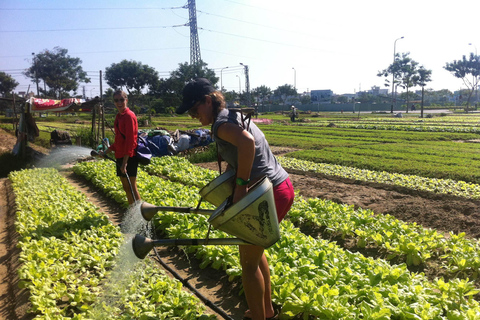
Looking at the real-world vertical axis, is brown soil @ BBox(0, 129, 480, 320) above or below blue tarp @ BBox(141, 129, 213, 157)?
below

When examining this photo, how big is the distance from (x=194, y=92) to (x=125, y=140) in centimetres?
302

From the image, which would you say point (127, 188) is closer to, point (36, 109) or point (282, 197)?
point (282, 197)

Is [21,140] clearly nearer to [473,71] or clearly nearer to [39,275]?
[39,275]

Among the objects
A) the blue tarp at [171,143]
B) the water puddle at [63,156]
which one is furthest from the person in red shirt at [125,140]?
the blue tarp at [171,143]

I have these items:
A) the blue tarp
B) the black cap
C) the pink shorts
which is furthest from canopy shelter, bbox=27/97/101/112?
the pink shorts

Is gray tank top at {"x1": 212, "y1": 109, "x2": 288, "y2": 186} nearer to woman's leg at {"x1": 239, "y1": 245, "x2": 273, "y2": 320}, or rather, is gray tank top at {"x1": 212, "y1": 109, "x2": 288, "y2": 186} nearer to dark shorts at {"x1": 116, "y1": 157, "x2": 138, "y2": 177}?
woman's leg at {"x1": 239, "y1": 245, "x2": 273, "y2": 320}

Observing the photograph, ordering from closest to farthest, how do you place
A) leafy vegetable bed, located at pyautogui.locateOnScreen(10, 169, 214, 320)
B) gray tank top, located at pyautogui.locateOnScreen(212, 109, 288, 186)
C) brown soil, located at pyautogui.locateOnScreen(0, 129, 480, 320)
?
gray tank top, located at pyautogui.locateOnScreen(212, 109, 288, 186), leafy vegetable bed, located at pyautogui.locateOnScreen(10, 169, 214, 320), brown soil, located at pyautogui.locateOnScreen(0, 129, 480, 320)

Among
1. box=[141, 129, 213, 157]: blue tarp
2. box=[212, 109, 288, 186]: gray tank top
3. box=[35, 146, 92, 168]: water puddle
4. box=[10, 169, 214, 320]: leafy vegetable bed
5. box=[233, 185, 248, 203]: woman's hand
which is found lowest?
box=[10, 169, 214, 320]: leafy vegetable bed

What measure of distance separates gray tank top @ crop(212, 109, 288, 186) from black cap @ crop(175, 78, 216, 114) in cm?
19

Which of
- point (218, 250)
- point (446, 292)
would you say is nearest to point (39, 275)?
point (218, 250)

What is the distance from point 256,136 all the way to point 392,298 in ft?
5.62

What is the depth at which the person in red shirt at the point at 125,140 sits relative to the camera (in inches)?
211

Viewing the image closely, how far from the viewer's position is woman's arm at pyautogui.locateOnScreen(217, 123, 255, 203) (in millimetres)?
2482

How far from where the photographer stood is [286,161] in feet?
41.6
